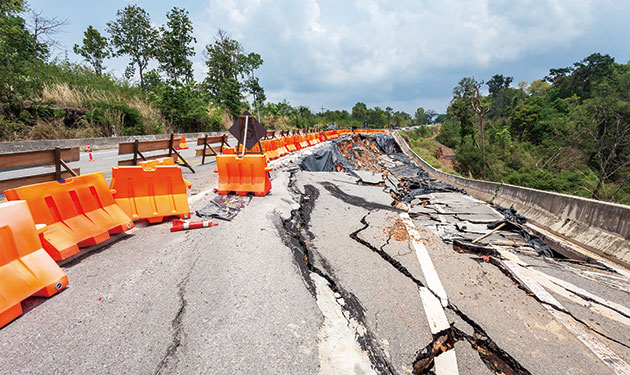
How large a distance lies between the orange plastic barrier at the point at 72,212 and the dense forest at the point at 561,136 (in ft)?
60.9

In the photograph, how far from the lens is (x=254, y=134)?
793 cm

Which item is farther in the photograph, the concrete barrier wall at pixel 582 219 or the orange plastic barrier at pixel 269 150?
the orange plastic barrier at pixel 269 150

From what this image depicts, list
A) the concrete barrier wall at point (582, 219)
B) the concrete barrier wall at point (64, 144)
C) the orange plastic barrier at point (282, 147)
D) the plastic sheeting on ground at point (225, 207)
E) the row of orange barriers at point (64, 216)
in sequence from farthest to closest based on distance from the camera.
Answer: the orange plastic barrier at point (282, 147) → the concrete barrier wall at point (64, 144) → the plastic sheeting on ground at point (225, 207) → the concrete barrier wall at point (582, 219) → the row of orange barriers at point (64, 216)

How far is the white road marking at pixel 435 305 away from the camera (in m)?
1.94

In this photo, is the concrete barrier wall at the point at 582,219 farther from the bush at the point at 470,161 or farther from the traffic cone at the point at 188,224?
the bush at the point at 470,161

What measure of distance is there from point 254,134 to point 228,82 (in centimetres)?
3076

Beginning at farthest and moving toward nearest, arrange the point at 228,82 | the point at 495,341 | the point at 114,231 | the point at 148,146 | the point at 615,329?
the point at 228,82 → the point at 148,146 → the point at 114,231 → the point at 615,329 → the point at 495,341

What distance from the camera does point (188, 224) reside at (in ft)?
13.1

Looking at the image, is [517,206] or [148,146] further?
[148,146]

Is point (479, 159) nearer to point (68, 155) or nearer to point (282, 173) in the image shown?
point (282, 173)

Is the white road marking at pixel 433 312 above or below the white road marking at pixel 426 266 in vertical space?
above

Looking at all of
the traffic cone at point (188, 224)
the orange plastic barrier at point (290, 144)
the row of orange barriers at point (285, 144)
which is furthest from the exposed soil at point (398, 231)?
the orange plastic barrier at point (290, 144)

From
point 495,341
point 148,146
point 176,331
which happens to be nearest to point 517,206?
point 495,341

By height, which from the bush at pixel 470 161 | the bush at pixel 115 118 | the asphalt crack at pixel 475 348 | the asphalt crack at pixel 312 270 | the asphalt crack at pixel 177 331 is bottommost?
the bush at pixel 470 161
